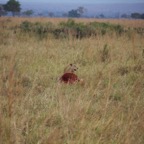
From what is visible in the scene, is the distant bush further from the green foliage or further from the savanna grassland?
the savanna grassland

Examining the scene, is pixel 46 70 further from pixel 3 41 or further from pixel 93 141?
pixel 3 41

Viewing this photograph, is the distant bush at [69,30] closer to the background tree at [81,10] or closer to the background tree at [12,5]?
the background tree at [12,5]

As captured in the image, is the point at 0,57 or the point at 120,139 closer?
the point at 120,139

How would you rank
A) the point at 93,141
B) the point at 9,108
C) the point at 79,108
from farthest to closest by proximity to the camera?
the point at 79,108 < the point at 93,141 < the point at 9,108

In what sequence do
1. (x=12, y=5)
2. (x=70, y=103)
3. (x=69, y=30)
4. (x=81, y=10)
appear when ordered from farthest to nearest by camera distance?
(x=81, y=10) < (x=12, y=5) < (x=69, y=30) < (x=70, y=103)

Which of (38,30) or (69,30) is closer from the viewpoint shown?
(69,30)

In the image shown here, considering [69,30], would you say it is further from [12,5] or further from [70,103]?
[12,5]

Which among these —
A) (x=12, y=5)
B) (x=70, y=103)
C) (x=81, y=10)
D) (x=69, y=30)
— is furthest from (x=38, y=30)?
(x=81, y=10)

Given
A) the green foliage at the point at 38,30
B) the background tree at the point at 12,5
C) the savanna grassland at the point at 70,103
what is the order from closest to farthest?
the savanna grassland at the point at 70,103
the green foliage at the point at 38,30
the background tree at the point at 12,5

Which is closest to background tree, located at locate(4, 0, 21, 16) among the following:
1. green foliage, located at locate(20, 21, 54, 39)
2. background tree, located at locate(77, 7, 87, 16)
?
background tree, located at locate(77, 7, 87, 16)

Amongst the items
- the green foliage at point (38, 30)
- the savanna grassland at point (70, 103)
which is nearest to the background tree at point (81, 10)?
the green foliage at point (38, 30)

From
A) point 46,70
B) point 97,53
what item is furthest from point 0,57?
point 97,53

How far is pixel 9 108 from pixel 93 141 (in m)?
0.79

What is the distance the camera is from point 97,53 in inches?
282
